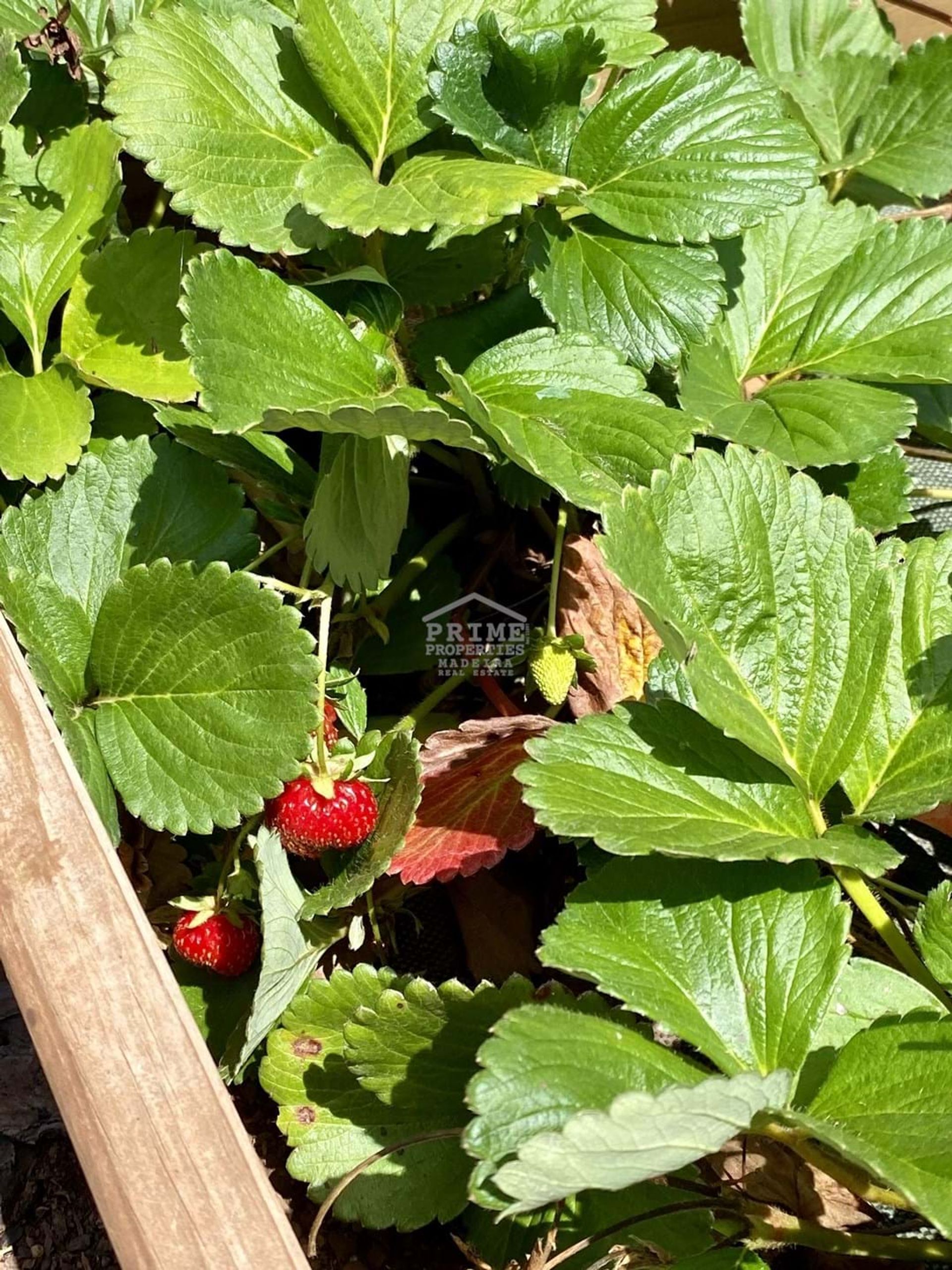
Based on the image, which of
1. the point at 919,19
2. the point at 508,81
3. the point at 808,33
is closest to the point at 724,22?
the point at 808,33

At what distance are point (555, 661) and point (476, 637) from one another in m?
0.16

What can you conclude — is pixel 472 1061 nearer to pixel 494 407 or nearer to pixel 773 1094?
pixel 773 1094

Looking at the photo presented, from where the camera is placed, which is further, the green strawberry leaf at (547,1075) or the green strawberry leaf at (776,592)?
the green strawberry leaf at (776,592)

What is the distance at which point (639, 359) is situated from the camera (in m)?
0.96

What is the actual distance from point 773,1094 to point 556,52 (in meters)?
0.74

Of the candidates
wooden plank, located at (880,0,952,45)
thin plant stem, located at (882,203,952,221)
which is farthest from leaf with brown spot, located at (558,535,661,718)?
wooden plank, located at (880,0,952,45)

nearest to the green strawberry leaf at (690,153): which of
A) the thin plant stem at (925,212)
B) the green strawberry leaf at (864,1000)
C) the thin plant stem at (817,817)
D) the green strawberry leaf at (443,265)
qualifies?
the green strawberry leaf at (443,265)

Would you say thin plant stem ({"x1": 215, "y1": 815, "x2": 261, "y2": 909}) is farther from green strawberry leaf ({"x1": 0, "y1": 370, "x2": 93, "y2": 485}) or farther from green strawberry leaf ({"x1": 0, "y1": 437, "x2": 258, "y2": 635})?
green strawberry leaf ({"x1": 0, "y1": 370, "x2": 93, "y2": 485})

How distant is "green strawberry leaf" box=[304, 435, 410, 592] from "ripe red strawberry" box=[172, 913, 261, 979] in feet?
0.93

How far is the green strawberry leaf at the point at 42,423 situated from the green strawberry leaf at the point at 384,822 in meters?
0.36

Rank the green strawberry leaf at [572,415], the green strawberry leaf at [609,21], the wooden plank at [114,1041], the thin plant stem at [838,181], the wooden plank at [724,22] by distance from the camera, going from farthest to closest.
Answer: the wooden plank at [724,22] → the thin plant stem at [838,181] → the green strawberry leaf at [609,21] → the green strawberry leaf at [572,415] → the wooden plank at [114,1041]

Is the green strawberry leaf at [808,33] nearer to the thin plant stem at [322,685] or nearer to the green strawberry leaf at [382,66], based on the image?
the green strawberry leaf at [382,66]

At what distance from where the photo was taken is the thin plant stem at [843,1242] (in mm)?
751

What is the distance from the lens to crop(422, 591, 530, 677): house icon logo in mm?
1113
